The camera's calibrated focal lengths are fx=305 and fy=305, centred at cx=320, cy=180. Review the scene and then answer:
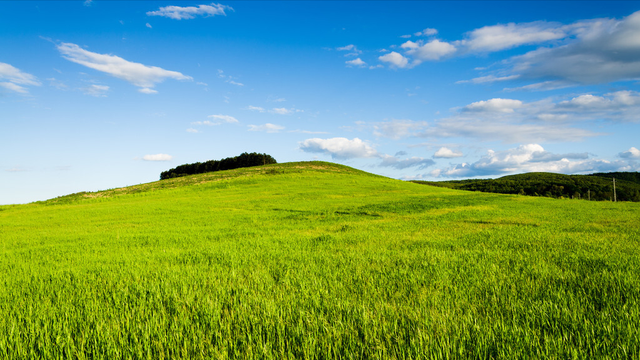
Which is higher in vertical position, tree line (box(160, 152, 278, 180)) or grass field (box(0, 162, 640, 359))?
tree line (box(160, 152, 278, 180))

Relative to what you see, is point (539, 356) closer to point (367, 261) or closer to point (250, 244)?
point (367, 261)

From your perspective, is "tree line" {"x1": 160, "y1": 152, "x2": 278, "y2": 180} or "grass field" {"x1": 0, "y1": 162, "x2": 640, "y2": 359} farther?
"tree line" {"x1": 160, "y1": 152, "x2": 278, "y2": 180}

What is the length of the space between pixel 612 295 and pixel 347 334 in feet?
13.0

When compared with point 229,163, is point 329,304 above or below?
below

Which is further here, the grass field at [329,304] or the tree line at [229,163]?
the tree line at [229,163]

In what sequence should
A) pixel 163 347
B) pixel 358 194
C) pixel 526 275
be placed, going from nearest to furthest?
pixel 163 347, pixel 526 275, pixel 358 194

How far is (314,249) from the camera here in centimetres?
871

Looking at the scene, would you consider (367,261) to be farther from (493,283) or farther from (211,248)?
(211,248)

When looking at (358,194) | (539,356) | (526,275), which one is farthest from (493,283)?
(358,194)

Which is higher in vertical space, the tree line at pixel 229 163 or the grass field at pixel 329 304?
the tree line at pixel 229 163

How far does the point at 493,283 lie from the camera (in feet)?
16.3

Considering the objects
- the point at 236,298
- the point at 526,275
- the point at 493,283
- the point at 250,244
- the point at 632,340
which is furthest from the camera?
the point at 250,244

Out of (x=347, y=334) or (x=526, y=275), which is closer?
(x=347, y=334)

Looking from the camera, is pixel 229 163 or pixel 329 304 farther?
pixel 229 163
